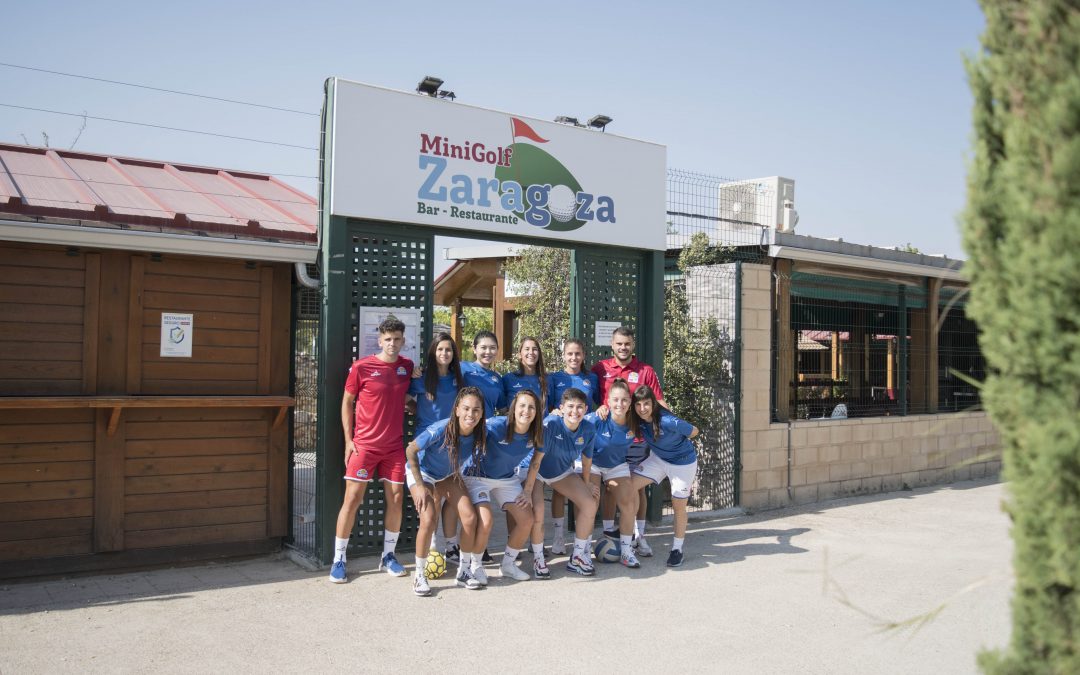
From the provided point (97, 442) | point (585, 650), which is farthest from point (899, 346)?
point (97, 442)

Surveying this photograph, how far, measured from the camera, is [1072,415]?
2.36m

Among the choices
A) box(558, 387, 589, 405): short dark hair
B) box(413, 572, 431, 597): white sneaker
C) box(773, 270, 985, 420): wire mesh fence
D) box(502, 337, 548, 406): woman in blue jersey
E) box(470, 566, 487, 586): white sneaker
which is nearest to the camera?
box(413, 572, 431, 597): white sneaker

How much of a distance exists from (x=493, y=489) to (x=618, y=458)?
4.21 feet

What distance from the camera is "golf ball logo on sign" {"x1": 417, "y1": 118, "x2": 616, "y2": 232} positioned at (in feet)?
24.0

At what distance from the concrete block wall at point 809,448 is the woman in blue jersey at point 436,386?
162 inches

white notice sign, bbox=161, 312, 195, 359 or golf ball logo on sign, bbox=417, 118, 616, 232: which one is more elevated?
golf ball logo on sign, bbox=417, 118, 616, 232

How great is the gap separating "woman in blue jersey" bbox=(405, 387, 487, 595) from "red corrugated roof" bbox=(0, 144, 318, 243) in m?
2.11

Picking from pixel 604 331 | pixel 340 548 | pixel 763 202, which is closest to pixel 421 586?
pixel 340 548

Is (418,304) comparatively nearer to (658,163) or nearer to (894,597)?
(658,163)

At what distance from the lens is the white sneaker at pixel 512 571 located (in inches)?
252

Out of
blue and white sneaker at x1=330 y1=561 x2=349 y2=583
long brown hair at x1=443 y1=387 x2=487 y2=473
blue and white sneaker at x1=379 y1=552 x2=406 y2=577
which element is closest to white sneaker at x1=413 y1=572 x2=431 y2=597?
blue and white sneaker at x1=379 y1=552 x2=406 y2=577

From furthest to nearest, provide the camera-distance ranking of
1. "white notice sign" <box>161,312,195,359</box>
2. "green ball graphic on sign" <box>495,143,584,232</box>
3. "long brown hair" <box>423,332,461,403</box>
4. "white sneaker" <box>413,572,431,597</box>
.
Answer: "green ball graphic on sign" <box>495,143,584,232</box>
"white notice sign" <box>161,312,195,359</box>
"long brown hair" <box>423,332,461,403</box>
"white sneaker" <box>413,572,431,597</box>

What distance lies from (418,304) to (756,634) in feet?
12.4

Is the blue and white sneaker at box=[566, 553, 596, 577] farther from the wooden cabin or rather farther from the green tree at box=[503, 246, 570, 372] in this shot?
the green tree at box=[503, 246, 570, 372]
